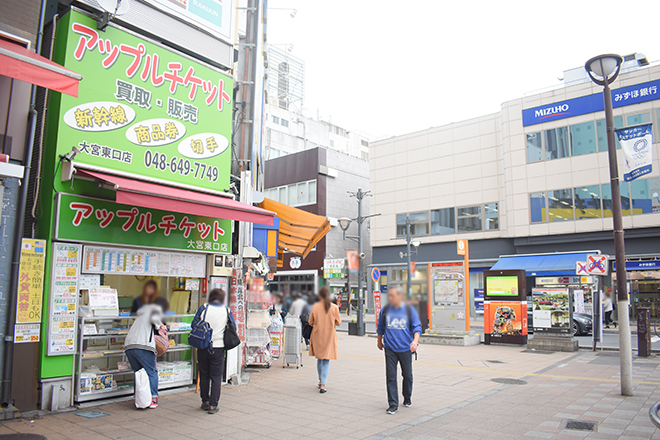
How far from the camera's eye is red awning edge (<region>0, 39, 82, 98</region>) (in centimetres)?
500

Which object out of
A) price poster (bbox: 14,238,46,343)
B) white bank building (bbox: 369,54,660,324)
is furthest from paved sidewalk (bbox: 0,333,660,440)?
white bank building (bbox: 369,54,660,324)

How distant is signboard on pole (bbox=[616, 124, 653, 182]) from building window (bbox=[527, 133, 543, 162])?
21722mm

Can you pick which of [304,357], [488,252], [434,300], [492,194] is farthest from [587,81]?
[304,357]

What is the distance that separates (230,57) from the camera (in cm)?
1021

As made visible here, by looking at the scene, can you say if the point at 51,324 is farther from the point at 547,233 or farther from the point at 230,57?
the point at 547,233

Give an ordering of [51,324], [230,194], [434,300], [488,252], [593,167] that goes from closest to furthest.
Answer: [51,324] → [230,194] → [434,300] → [593,167] → [488,252]

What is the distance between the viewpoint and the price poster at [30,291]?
666 centimetres

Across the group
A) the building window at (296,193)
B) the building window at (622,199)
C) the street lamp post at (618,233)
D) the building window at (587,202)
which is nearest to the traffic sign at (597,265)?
the street lamp post at (618,233)

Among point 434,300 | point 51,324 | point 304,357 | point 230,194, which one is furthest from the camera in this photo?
point 434,300

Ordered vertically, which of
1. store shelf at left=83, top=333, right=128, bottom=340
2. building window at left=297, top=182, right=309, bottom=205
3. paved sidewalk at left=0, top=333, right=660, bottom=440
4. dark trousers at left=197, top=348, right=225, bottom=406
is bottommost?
paved sidewalk at left=0, top=333, right=660, bottom=440

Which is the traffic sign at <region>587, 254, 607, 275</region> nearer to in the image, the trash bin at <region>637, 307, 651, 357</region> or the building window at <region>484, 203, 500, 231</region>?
the trash bin at <region>637, 307, 651, 357</region>

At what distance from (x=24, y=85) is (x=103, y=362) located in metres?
4.67

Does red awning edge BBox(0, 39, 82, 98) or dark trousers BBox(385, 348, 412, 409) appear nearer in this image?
red awning edge BBox(0, 39, 82, 98)

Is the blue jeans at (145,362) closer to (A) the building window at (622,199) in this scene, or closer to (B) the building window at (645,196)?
(A) the building window at (622,199)
